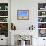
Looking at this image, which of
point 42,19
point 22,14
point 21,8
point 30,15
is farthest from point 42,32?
point 21,8

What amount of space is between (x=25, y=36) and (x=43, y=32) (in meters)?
1.12

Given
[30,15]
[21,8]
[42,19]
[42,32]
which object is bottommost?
[42,32]

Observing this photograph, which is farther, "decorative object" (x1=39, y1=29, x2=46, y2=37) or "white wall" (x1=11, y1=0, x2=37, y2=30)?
"decorative object" (x1=39, y1=29, x2=46, y2=37)

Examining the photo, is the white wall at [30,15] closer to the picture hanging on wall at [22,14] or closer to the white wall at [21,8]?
the white wall at [21,8]

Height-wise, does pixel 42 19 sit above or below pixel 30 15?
below

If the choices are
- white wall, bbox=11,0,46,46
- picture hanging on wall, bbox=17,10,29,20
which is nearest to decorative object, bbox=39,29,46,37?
white wall, bbox=11,0,46,46

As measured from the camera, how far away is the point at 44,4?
6.96m

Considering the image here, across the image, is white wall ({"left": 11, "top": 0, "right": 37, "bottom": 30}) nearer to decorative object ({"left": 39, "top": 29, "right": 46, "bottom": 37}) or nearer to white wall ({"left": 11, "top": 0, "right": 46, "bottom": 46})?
white wall ({"left": 11, "top": 0, "right": 46, "bottom": 46})

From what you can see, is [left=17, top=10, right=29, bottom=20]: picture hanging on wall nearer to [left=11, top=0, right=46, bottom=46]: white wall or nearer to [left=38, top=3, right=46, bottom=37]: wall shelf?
[left=11, top=0, right=46, bottom=46]: white wall

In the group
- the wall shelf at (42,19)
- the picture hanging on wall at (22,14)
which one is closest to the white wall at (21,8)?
the picture hanging on wall at (22,14)

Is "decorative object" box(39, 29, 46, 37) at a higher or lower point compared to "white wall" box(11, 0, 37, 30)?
lower

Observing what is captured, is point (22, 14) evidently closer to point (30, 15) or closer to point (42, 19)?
point (30, 15)

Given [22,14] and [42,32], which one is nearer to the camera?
[22,14]

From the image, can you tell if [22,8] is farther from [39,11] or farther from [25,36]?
[25,36]
